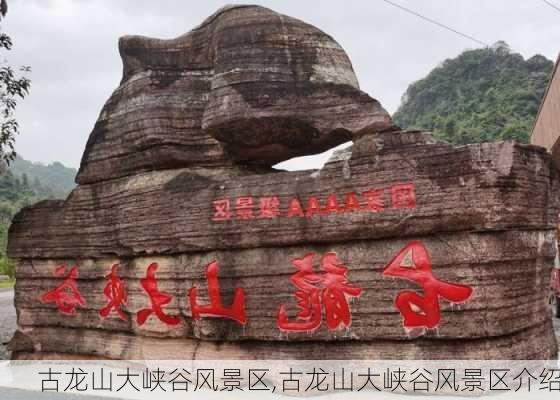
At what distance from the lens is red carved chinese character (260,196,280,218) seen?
4.86 meters

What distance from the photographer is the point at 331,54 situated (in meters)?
5.51

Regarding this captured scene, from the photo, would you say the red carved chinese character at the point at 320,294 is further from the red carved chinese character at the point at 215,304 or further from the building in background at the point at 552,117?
the building in background at the point at 552,117

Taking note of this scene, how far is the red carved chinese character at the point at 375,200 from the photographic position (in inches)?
175

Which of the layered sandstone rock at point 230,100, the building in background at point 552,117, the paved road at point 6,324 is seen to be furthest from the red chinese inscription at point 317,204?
the building in background at point 552,117

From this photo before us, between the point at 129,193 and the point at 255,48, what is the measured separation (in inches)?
85.1

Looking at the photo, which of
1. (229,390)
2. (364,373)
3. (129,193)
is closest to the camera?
(364,373)

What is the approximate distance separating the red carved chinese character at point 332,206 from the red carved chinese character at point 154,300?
77.6 inches

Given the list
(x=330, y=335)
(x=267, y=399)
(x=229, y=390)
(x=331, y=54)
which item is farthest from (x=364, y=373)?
(x=331, y=54)

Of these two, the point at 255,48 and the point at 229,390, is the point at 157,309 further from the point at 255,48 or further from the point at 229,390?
the point at 255,48

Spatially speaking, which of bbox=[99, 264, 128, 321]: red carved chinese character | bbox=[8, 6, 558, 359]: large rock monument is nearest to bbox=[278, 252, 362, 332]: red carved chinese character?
bbox=[8, 6, 558, 359]: large rock monument

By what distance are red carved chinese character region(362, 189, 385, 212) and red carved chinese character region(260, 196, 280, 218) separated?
878 mm

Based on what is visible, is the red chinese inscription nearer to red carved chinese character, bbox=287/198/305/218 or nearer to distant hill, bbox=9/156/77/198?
red carved chinese character, bbox=287/198/305/218

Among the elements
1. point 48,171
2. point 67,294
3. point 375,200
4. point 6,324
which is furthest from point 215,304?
point 48,171

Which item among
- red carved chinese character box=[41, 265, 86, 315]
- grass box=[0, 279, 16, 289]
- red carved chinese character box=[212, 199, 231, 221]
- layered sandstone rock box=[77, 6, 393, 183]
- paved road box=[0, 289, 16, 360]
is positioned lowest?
grass box=[0, 279, 16, 289]
